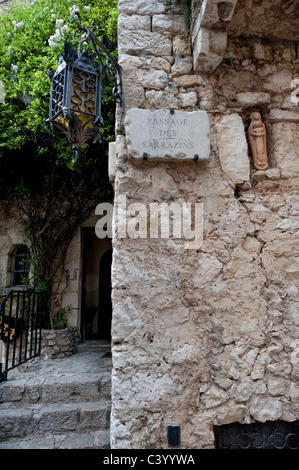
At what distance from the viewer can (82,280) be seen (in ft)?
18.7

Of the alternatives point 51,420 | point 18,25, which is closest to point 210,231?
point 51,420

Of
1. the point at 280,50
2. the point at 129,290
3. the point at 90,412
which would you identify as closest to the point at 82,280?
the point at 90,412

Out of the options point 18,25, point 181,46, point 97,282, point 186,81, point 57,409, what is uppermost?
point 18,25

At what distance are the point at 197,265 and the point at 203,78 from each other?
144 cm

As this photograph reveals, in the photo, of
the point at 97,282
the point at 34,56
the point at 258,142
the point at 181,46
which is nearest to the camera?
the point at 258,142

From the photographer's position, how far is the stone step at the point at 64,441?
8.20 ft

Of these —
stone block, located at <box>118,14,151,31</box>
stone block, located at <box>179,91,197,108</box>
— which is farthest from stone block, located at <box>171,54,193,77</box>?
stone block, located at <box>118,14,151,31</box>

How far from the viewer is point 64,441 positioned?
8.45ft

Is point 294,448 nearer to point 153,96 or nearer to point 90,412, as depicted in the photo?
point 90,412

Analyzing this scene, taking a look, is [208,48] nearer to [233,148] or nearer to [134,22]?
[134,22]

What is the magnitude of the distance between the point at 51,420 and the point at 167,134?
278cm

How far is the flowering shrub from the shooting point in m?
4.49

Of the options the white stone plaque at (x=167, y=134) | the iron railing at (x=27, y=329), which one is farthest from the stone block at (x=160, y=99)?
the iron railing at (x=27, y=329)

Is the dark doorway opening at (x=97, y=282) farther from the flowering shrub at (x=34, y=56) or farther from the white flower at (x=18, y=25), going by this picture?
the white flower at (x=18, y=25)
